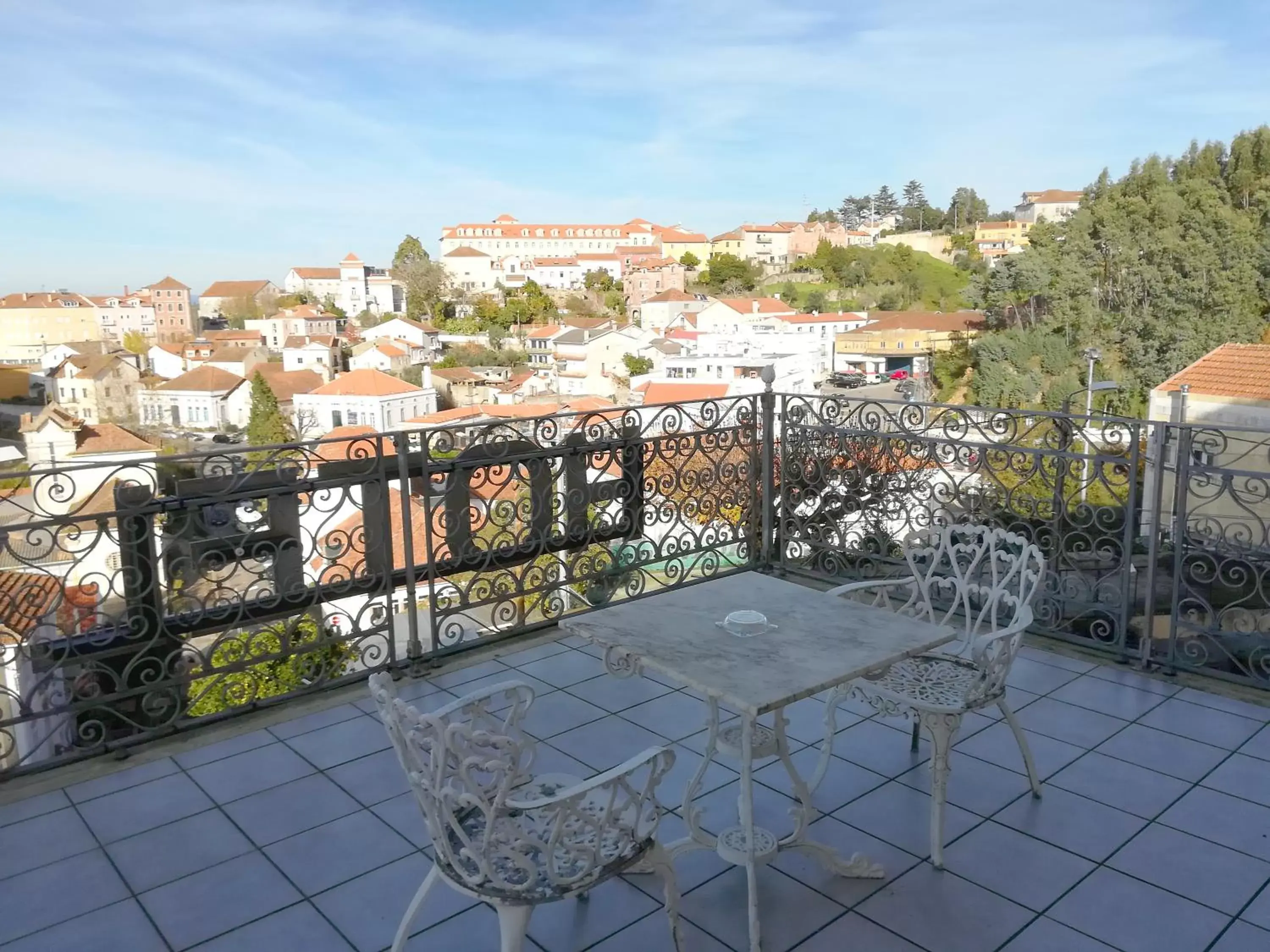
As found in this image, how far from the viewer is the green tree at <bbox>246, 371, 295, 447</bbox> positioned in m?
42.3

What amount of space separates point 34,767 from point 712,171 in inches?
2508

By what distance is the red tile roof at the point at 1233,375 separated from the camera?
14.6 meters

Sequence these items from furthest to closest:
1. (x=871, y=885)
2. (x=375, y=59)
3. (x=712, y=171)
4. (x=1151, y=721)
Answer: (x=712, y=171) → (x=375, y=59) → (x=1151, y=721) → (x=871, y=885)

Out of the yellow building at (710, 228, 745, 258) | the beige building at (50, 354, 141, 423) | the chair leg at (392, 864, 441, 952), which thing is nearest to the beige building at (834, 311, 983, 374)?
the yellow building at (710, 228, 745, 258)

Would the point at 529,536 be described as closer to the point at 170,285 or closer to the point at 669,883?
the point at 669,883

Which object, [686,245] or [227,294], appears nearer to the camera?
[686,245]

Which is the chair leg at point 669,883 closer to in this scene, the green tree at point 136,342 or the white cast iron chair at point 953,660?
the white cast iron chair at point 953,660

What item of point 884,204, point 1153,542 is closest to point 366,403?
point 1153,542

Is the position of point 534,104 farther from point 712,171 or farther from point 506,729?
point 506,729

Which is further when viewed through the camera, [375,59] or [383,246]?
[383,246]

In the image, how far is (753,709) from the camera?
5.99ft

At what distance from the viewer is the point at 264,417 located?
4231cm

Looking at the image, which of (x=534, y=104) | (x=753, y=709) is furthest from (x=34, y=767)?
(x=534, y=104)

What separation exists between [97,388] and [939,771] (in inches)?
2234
